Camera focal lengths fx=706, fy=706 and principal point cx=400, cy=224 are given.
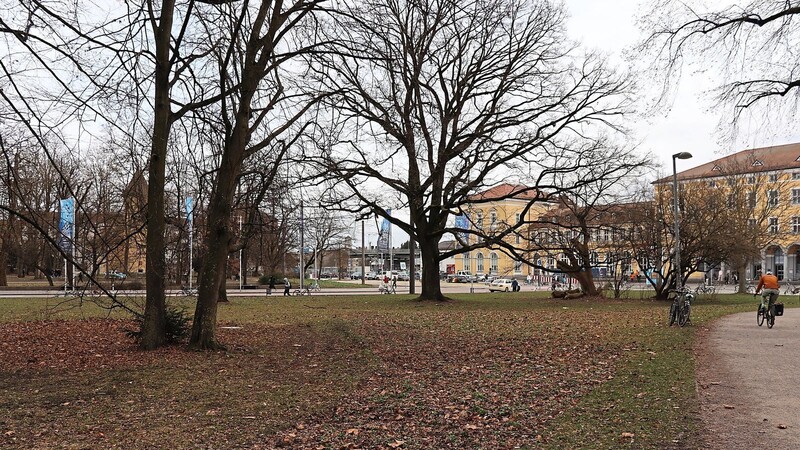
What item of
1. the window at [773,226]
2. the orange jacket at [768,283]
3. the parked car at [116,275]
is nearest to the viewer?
the parked car at [116,275]

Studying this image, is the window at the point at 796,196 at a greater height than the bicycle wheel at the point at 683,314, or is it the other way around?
the window at the point at 796,196

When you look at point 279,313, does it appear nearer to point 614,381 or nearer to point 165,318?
point 165,318

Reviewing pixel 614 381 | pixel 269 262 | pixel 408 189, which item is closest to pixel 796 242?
pixel 269 262

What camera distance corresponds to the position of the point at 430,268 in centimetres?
3284

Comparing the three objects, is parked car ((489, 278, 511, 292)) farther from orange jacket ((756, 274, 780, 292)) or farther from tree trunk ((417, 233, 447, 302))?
orange jacket ((756, 274, 780, 292))

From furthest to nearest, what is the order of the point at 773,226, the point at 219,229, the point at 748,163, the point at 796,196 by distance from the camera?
the point at 796,196
the point at 773,226
the point at 748,163
the point at 219,229

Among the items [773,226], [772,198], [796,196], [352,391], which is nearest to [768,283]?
[352,391]

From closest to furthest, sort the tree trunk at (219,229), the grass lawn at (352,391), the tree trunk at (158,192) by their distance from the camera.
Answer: the grass lawn at (352,391) → the tree trunk at (158,192) → the tree trunk at (219,229)

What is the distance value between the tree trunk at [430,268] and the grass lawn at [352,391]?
1620cm

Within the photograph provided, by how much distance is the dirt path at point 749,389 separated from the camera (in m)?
6.57

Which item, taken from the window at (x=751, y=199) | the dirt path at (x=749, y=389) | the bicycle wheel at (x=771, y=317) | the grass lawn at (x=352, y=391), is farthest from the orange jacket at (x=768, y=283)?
the window at (x=751, y=199)

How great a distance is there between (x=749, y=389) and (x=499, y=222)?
84.8ft

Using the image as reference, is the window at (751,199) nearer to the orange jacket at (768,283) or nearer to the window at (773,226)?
the window at (773,226)

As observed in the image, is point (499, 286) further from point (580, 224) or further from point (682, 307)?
point (682, 307)
